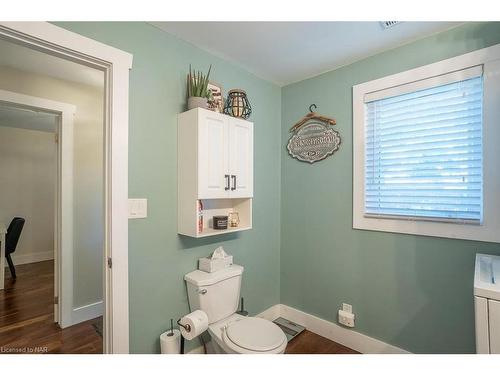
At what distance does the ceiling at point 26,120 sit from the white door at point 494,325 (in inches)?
176

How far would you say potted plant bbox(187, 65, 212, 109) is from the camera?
1688mm

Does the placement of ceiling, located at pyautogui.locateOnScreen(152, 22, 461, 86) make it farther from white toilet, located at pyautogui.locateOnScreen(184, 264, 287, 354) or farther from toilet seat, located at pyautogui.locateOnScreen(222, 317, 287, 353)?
toilet seat, located at pyautogui.locateOnScreen(222, 317, 287, 353)

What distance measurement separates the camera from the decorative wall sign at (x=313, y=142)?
7.07ft

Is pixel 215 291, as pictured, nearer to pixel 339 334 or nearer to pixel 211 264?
pixel 211 264

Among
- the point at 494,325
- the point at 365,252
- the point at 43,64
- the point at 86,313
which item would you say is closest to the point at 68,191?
the point at 43,64

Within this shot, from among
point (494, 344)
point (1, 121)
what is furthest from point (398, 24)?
point (1, 121)

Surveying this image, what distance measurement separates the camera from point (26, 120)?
3938mm

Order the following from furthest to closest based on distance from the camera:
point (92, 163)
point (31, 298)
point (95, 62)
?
1. point (31, 298)
2. point (92, 163)
3. point (95, 62)

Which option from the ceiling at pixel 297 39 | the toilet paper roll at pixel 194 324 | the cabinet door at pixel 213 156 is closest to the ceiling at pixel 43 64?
the ceiling at pixel 297 39

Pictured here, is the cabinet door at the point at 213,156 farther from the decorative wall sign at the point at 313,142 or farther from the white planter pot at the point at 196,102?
the decorative wall sign at the point at 313,142
